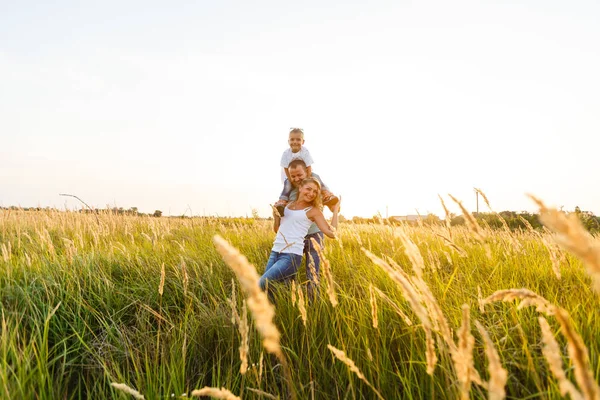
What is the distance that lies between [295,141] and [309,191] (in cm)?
133

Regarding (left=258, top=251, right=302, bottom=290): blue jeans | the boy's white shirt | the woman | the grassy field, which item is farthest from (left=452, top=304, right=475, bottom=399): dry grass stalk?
the boy's white shirt

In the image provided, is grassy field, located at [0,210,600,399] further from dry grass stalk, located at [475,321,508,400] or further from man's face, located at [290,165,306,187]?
man's face, located at [290,165,306,187]

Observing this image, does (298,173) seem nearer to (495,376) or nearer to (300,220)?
(300,220)

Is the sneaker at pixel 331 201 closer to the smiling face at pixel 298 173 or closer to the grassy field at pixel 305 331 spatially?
the smiling face at pixel 298 173

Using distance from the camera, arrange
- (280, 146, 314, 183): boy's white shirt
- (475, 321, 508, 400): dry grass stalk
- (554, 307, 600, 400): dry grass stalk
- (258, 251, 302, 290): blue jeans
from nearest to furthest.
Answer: (554, 307, 600, 400): dry grass stalk < (475, 321, 508, 400): dry grass stalk < (258, 251, 302, 290): blue jeans < (280, 146, 314, 183): boy's white shirt

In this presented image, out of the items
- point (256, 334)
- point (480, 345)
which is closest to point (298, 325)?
point (256, 334)

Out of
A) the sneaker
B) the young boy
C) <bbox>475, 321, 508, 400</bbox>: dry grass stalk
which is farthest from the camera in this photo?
the young boy

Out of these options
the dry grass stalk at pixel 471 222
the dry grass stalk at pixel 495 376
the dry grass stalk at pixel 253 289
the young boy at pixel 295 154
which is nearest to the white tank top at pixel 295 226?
the young boy at pixel 295 154

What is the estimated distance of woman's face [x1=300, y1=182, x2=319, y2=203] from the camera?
4.77 metres

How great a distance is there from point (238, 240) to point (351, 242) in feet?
5.49

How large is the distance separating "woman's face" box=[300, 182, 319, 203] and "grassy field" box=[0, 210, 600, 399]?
0.78 meters

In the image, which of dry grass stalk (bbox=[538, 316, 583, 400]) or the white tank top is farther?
the white tank top

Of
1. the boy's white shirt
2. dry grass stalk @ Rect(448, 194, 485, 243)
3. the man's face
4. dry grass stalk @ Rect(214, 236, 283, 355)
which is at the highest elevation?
the boy's white shirt

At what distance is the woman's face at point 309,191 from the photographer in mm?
4770
